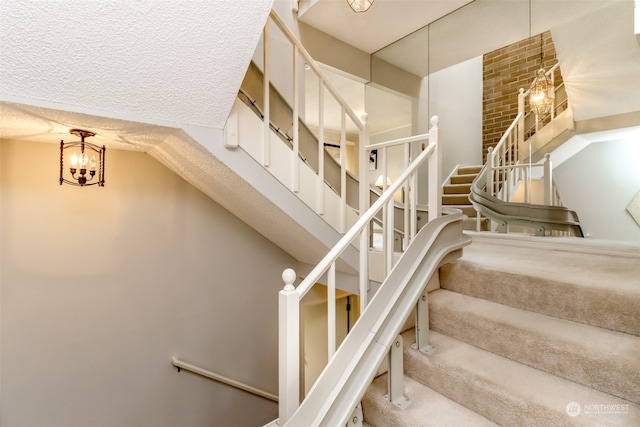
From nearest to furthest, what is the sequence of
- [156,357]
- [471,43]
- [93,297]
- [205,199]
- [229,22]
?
[229,22], [93,297], [156,357], [205,199], [471,43]

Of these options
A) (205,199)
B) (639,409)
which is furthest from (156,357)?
(639,409)

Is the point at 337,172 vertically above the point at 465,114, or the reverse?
the point at 465,114

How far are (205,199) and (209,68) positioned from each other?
1.31 meters

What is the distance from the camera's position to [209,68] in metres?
1.43

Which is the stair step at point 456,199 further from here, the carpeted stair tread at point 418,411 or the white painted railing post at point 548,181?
the carpeted stair tread at point 418,411

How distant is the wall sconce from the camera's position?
6.05 ft

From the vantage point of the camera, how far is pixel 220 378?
2541 millimetres

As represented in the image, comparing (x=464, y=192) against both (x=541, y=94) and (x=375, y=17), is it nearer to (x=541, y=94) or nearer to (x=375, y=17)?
(x=541, y=94)

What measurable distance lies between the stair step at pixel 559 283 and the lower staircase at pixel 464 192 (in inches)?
30.3

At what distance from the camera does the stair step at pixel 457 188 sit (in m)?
2.96

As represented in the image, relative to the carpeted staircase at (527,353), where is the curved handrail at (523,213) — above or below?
above

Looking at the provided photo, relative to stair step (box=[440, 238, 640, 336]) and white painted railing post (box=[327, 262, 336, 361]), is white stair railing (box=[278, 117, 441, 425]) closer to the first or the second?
white painted railing post (box=[327, 262, 336, 361])

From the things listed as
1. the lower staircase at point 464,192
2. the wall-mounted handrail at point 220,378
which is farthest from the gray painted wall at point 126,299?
the lower staircase at point 464,192

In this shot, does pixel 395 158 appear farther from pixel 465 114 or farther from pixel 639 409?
pixel 639 409
